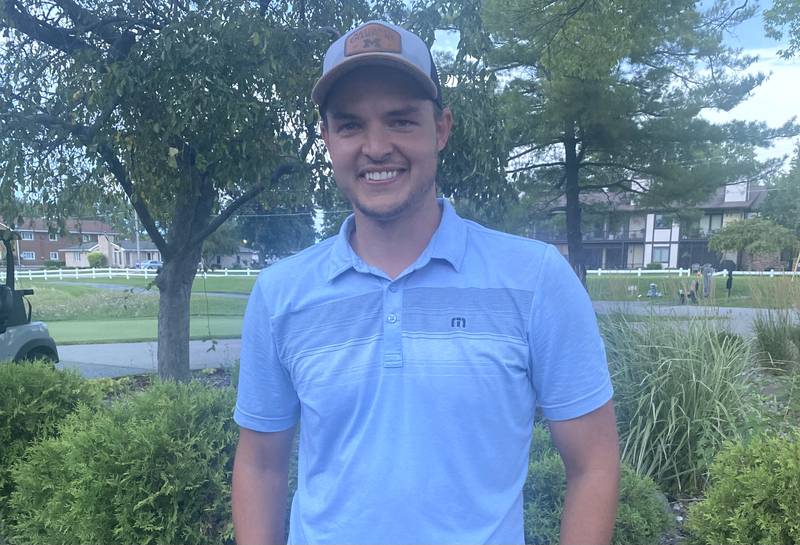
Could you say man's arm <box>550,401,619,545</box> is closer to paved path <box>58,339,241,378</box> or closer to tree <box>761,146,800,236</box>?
paved path <box>58,339,241,378</box>

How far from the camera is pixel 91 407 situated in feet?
12.6

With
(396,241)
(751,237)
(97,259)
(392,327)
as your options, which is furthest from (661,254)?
(97,259)

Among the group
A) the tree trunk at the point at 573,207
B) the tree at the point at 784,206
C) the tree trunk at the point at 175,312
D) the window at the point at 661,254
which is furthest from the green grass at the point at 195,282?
the tree at the point at 784,206

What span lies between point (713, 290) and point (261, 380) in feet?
18.2

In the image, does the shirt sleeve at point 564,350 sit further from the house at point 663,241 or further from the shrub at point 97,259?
the shrub at point 97,259

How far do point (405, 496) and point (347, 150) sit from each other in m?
0.82

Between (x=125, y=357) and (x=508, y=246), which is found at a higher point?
(x=508, y=246)

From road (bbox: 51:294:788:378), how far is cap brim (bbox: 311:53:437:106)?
463 cm

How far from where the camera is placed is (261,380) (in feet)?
4.47

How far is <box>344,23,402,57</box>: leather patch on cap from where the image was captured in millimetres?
1299

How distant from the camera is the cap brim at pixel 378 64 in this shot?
128 centimetres

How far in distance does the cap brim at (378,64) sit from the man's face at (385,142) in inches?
0.8

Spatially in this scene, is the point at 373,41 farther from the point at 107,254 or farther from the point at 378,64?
the point at 107,254


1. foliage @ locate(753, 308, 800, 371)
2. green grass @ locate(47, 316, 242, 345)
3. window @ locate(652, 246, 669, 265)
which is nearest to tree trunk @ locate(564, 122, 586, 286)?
foliage @ locate(753, 308, 800, 371)
